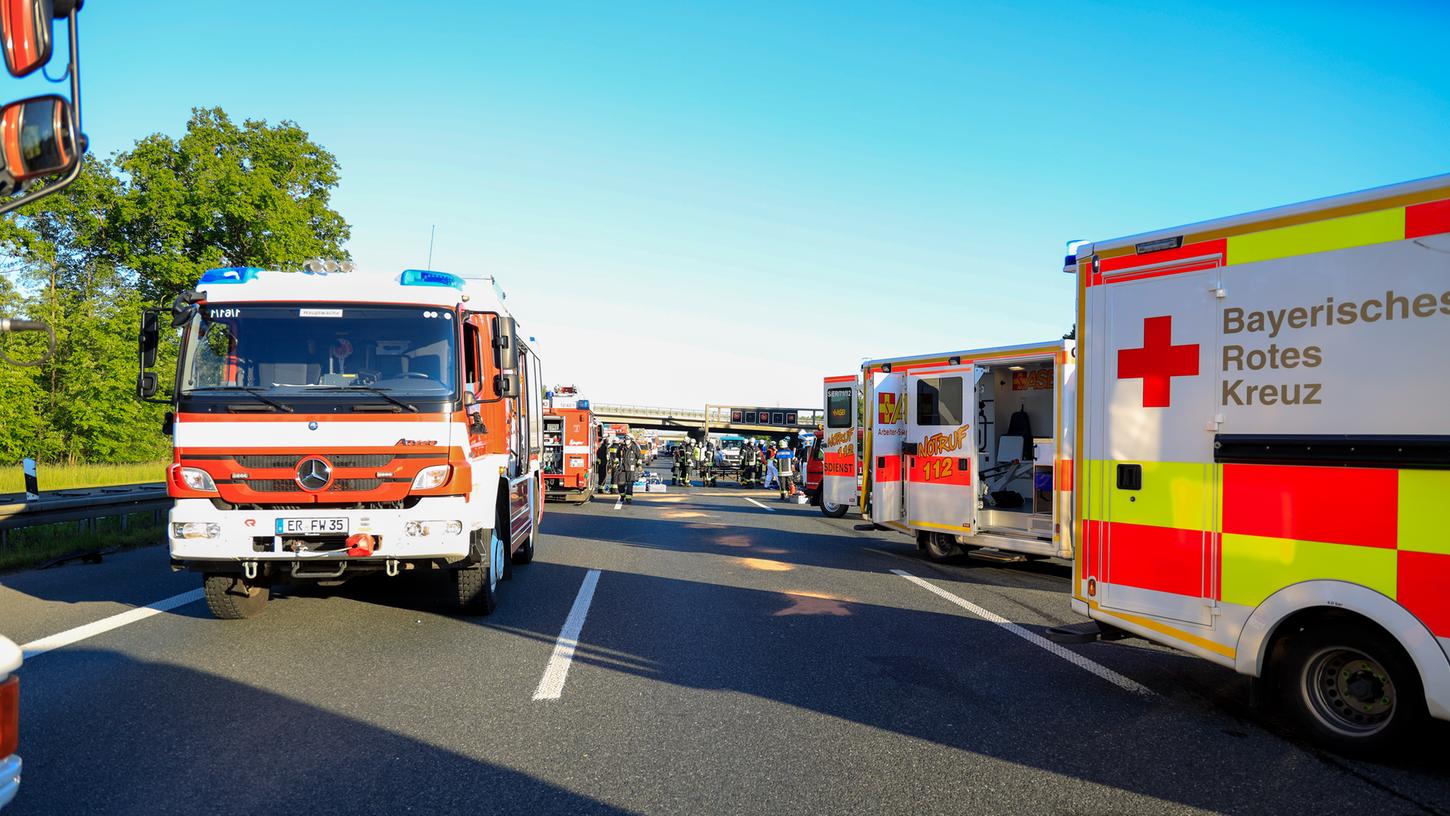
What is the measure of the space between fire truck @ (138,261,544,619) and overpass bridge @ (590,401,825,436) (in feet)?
222

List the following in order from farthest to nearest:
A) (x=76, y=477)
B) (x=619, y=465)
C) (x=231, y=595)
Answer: (x=619, y=465), (x=76, y=477), (x=231, y=595)

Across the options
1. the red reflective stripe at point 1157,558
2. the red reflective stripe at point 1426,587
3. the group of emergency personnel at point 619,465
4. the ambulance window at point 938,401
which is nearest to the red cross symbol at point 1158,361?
the red reflective stripe at point 1157,558

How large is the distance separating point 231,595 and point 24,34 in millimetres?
6189

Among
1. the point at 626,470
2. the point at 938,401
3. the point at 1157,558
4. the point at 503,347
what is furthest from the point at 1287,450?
the point at 626,470

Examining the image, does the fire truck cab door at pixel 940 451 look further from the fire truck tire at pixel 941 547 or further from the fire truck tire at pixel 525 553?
the fire truck tire at pixel 525 553

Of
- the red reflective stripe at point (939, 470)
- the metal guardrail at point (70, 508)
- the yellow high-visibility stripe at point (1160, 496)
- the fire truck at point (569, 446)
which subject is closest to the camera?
the yellow high-visibility stripe at point (1160, 496)

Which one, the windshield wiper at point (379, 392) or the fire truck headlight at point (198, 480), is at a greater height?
the windshield wiper at point (379, 392)

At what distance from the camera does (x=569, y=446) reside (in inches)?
977

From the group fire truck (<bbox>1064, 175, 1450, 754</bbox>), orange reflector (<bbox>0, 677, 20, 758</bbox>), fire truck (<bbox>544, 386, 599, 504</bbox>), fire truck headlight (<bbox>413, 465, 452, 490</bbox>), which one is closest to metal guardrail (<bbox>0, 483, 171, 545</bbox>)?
fire truck headlight (<bbox>413, 465, 452, 490</bbox>)

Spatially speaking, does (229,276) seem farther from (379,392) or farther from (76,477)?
(76,477)

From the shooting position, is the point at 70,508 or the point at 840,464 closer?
the point at 70,508

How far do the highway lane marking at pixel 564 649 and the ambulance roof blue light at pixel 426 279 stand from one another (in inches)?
120

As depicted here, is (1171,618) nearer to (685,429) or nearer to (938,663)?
(938,663)

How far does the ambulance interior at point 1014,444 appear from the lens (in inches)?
492
